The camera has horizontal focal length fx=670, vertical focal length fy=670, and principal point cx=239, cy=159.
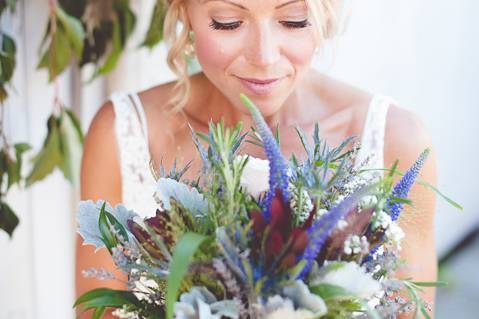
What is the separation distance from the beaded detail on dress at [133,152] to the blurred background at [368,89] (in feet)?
0.78

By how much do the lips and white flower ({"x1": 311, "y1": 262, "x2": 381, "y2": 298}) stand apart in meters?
0.48

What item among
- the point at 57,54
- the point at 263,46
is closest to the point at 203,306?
the point at 263,46

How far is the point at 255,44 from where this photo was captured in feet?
3.04

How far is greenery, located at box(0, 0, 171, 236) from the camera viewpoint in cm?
137

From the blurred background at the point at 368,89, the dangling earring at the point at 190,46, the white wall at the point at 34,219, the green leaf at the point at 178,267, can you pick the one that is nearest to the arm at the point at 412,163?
the blurred background at the point at 368,89

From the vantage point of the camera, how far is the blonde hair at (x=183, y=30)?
96cm

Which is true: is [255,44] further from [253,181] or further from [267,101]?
[253,181]

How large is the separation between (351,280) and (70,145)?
103cm

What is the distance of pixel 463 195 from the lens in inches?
59.2

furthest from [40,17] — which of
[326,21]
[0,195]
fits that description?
[326,21]

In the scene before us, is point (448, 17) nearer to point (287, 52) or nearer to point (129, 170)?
point (287, 52)

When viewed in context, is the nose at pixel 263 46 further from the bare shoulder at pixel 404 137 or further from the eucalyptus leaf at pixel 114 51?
the eucalyptus leaf at pixel 114 51

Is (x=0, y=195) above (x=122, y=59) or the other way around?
the other way around

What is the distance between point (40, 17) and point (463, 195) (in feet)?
3.60
